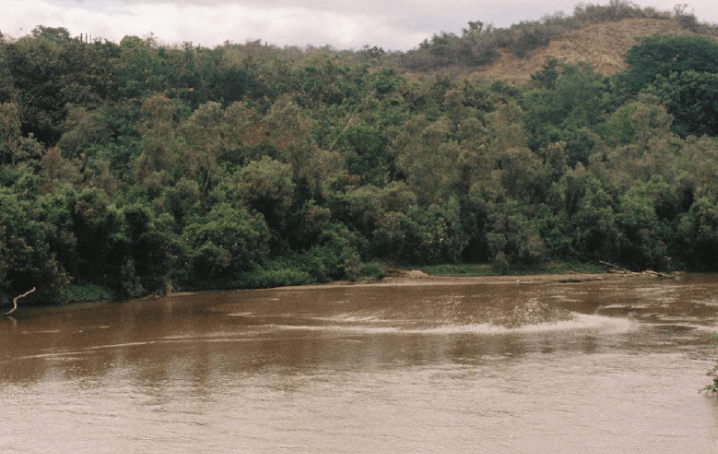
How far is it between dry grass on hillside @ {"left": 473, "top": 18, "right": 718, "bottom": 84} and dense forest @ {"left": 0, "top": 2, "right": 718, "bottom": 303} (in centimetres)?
1976

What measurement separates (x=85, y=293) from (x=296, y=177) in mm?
13215

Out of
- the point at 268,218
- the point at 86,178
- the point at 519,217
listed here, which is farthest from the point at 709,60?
the point at 86,178

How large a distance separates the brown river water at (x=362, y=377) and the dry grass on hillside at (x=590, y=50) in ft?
160

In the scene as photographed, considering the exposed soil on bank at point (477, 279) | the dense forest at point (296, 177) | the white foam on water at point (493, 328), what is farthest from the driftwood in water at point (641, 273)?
the white foam on water at point (493, 328)

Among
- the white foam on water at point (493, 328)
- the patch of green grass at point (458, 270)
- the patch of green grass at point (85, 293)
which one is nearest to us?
the white foam on water at point (493, 328)

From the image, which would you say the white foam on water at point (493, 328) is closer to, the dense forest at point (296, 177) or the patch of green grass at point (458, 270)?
the dense forest at point (296, 177)

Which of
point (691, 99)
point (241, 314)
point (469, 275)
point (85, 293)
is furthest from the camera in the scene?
point (691, 99)

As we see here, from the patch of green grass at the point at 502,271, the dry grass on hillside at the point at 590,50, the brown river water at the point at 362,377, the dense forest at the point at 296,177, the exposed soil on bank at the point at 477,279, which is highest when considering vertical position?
the dry grass on hillside at the point at 590,50

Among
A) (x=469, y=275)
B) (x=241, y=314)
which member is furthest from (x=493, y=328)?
(x=469, y=275)

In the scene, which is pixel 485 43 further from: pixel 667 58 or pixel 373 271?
pixel 373 271

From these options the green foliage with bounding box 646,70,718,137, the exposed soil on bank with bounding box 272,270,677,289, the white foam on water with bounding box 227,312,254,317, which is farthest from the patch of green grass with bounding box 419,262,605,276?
the green foliage with bounding box 646,70,718,137

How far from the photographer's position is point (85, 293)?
3319 centimetres

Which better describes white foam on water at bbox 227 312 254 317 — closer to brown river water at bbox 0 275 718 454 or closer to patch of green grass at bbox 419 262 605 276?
brown river water at bbox 0 275 718 454

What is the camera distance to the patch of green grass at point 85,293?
3262 centimetres
